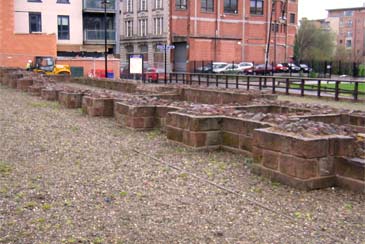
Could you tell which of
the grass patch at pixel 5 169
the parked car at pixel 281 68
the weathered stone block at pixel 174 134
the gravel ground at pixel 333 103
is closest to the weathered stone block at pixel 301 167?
the weathered stone block at pixel 174 134

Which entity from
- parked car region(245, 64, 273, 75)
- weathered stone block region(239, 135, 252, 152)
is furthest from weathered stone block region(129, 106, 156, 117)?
parked car region(245, 64, 273, 75)

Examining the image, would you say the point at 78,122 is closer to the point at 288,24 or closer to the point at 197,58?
the point at 197,58

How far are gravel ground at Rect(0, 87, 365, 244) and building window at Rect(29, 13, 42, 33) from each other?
48.2 metres

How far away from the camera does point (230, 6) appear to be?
76125 millimetres

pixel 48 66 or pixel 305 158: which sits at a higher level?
pixel 48 66

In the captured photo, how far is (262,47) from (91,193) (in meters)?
74.2

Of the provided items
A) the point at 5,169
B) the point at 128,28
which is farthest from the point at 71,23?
the point at 5,169

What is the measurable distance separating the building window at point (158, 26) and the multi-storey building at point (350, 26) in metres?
64.1

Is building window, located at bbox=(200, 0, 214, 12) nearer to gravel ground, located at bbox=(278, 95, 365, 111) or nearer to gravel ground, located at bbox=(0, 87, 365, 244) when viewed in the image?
gravel ground, located at bbox=(278, 95, 365, 111)

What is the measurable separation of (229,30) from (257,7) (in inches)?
257

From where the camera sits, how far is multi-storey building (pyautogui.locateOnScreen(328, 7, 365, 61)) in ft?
414

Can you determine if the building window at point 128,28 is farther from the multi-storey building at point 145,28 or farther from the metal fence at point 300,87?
the metal fence at point 300,87

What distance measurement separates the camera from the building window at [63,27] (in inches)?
2218

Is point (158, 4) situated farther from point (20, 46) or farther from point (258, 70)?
point (20, 46)
